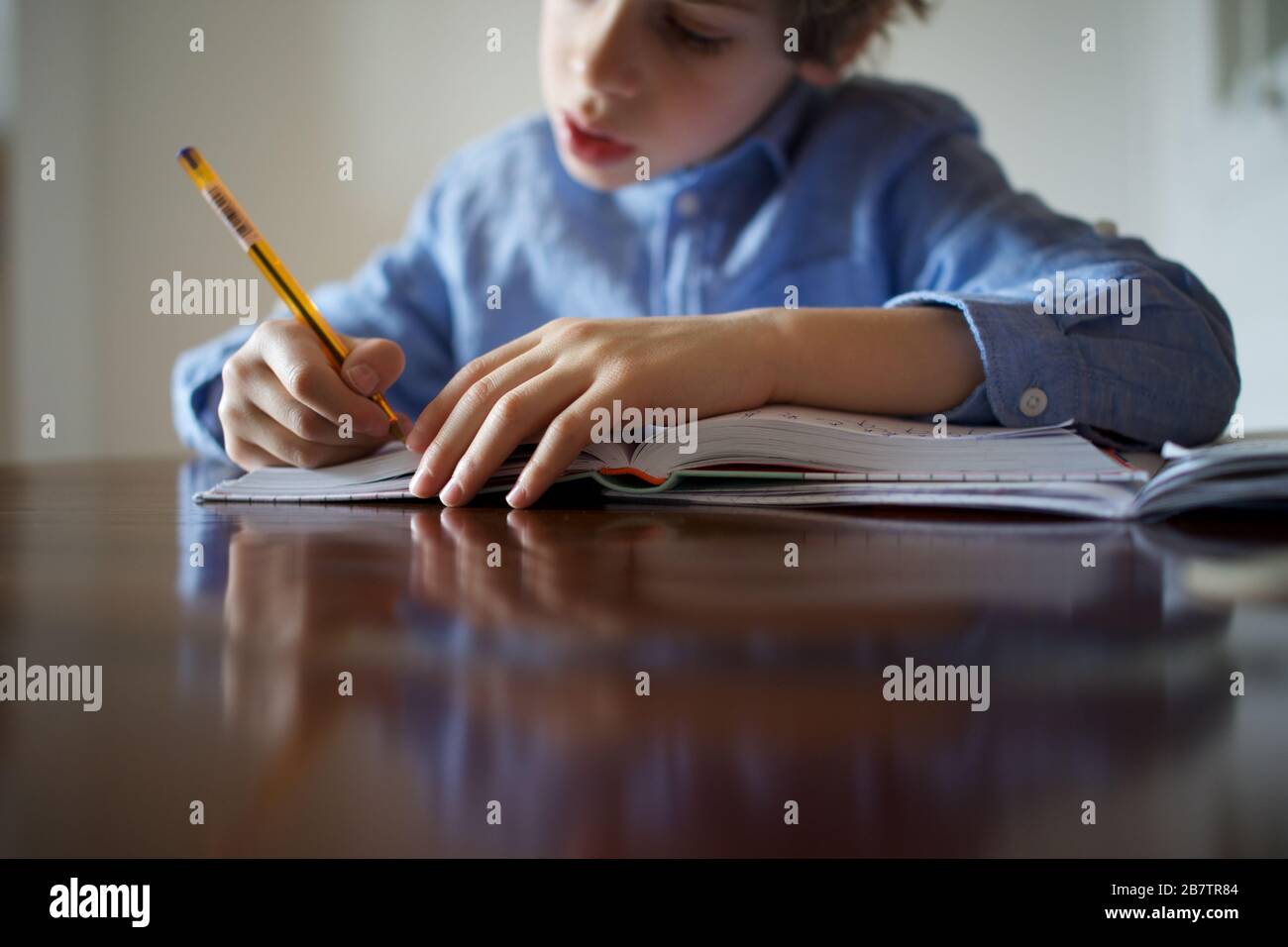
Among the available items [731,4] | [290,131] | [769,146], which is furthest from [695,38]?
[290,131]

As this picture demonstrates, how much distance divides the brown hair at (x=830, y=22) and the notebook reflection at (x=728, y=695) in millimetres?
690

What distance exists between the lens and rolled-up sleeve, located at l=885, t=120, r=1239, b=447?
606 mm

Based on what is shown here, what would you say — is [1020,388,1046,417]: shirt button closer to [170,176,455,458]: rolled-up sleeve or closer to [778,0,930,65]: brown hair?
[778,0,930,65]: brown hair

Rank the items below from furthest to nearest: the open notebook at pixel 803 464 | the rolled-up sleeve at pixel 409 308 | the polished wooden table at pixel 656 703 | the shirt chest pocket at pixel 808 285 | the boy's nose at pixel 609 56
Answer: the rolled-up sleeve at pixel 409 308, the shirt chest pocket at pixel 808 285, the boy's nose at pixel 609 56, the open notebook at pixel 803 464, the polished wooden table at pixel 656 703

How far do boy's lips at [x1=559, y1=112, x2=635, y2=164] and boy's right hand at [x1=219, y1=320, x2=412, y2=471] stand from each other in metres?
0.36

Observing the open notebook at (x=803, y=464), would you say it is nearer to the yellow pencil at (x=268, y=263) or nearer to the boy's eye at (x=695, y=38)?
the yellow pencil at (x=268, y=263)

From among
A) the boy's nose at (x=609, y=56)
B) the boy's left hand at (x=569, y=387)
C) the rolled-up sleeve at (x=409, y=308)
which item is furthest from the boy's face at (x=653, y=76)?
the boy's left hand at (x=569, y=387)

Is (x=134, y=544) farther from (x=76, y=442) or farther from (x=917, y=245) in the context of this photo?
(x=76, y=442)

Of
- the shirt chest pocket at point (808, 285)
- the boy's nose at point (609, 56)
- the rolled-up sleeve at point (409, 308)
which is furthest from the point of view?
the rolled-up sleeve at point (409, 308)

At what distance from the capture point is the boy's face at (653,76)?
84 cm

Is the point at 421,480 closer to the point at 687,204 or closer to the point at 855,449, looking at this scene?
the point at 855,449

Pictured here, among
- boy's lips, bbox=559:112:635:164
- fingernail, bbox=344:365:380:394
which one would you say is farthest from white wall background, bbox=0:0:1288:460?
fingernail, bbox=344:365:380:394

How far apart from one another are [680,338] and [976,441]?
157 mm

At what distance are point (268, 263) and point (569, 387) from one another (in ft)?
0.62
